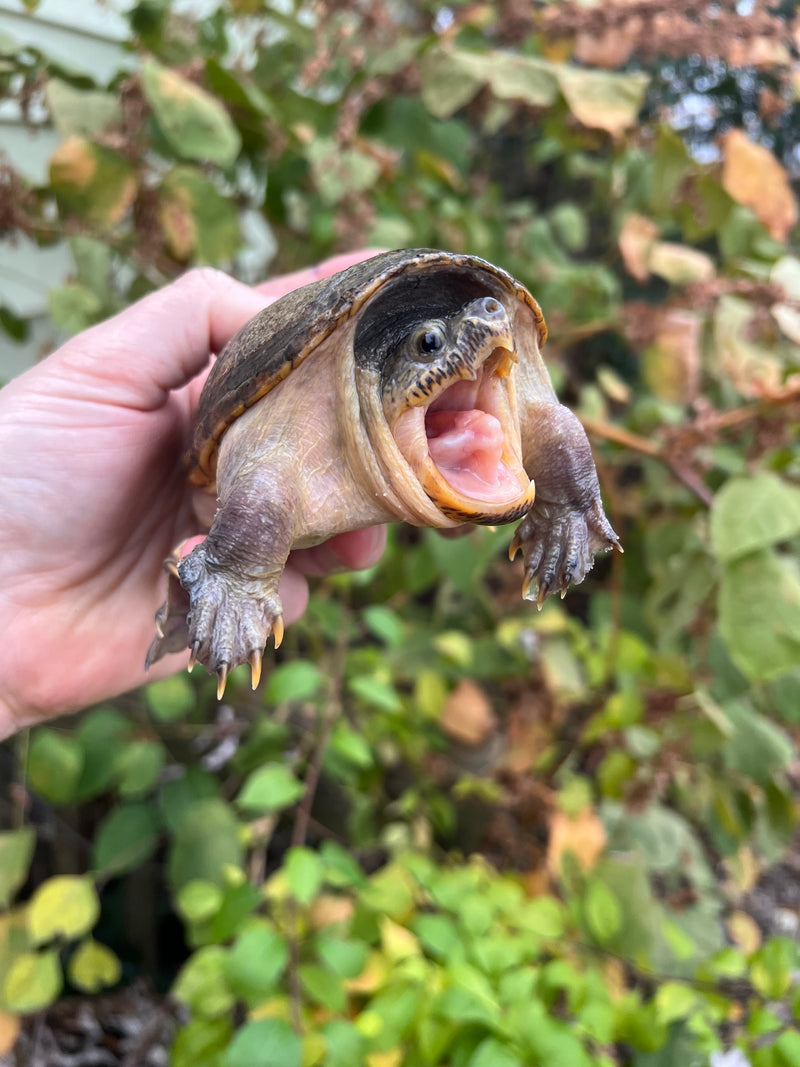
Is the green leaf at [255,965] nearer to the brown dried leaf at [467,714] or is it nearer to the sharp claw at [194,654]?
the sharp claw at [194,654]

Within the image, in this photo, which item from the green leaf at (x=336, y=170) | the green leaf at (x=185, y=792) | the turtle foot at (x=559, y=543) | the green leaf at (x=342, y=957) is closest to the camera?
the turtle foot at (x=559, y=543)

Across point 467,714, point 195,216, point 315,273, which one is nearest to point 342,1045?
point 467,714

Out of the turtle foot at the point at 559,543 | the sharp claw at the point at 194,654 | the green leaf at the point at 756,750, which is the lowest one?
the green leaf at the point at 756,750

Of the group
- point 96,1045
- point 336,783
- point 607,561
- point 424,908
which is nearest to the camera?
point 424,908

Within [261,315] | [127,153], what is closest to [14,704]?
[261,315]

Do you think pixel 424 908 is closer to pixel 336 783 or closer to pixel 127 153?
pixel 336 783

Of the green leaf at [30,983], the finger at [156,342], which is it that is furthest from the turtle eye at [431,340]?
the green leaf at [30,983]
